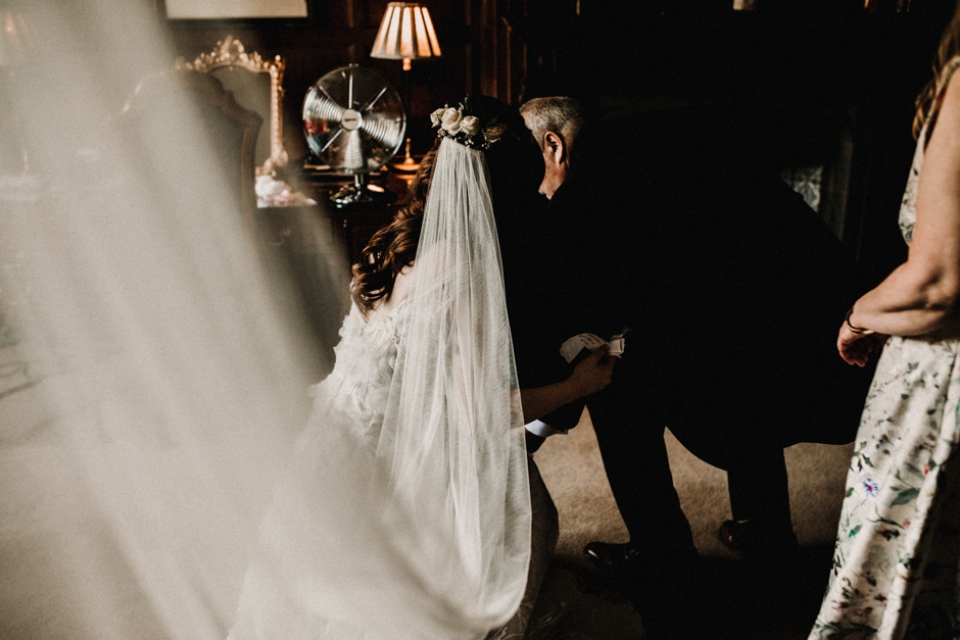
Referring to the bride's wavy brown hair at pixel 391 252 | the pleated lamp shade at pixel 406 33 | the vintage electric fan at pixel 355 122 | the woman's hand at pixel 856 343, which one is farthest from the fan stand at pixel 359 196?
the woman's hand at pixel 856 343

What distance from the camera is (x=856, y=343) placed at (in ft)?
3.56

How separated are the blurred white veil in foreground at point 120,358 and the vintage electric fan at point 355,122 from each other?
0.44 meters

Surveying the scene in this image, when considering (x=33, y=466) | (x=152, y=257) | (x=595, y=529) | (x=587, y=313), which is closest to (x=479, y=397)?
(x=587, y=313)

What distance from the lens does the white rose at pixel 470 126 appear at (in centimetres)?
120

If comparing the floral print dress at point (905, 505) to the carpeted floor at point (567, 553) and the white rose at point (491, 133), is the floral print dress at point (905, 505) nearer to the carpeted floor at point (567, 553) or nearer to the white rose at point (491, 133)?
the carpeted floor at point (567, 553)

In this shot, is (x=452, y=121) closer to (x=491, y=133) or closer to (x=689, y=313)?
(x=491, y=133)

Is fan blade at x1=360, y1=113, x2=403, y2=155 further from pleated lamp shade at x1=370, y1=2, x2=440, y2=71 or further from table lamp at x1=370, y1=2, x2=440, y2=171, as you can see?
pleated lamp shade at x1=370, y1=2, x2=440, y2=71

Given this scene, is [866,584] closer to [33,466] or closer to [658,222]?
[658,222]

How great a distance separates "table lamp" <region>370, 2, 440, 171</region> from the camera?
2803 millimetres

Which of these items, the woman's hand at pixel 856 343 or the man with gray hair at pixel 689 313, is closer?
the woman's hand at pixel 856 343

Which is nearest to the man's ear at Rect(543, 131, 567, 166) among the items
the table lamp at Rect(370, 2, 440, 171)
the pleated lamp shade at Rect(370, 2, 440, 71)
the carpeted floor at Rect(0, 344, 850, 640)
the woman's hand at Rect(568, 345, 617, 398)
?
the woman's hand at Rect(568, 345, 617, 398)

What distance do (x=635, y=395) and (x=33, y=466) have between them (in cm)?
182

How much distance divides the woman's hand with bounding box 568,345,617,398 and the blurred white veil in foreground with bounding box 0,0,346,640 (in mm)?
930

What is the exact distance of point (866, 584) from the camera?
104 cm
